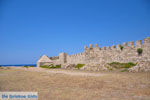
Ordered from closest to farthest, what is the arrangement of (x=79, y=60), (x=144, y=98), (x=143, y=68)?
1. (x=144, y=98)
2. (x=143, y=68)
3. (x=79, y=60)

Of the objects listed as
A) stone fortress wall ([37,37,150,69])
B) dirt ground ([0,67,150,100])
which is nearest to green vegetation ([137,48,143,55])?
stone fortress wall ([37,37,150,69])

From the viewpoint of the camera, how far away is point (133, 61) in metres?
13.6

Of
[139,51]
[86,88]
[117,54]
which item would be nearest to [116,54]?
[117,54]

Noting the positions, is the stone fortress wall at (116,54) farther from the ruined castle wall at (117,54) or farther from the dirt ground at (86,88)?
the dirt ground at (86,88)

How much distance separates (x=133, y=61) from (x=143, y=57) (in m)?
1.09

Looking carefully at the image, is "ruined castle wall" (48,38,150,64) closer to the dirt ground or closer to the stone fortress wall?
the stone fortress wall

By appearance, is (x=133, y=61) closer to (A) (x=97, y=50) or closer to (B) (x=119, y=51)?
(B) (x=119, y=51)

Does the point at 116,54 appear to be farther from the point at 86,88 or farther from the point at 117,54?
the point at 86,88

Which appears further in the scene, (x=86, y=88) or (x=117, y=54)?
(x=117, y=54)

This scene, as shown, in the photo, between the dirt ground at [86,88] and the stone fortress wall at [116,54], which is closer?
the dirt ground at [86,88]

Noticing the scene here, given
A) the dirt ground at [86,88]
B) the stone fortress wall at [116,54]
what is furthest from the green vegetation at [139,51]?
the dirt ground at [86,88]

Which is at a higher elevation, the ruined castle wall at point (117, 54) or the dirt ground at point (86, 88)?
the ruined castle wall at point (117, 54)

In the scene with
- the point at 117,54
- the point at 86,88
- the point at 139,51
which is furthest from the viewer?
the point at 117,54

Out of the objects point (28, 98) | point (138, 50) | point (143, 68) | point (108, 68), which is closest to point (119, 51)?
point (138, 50)
